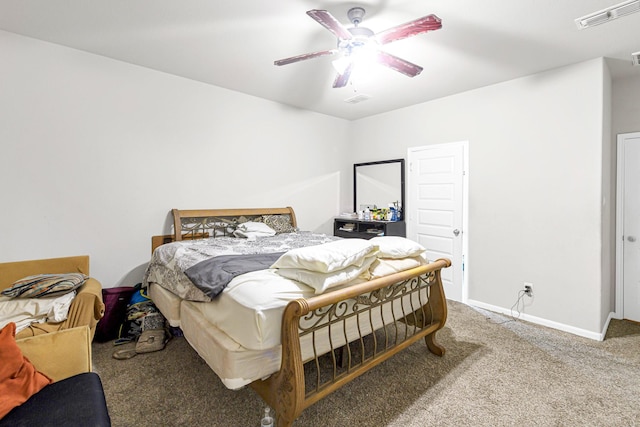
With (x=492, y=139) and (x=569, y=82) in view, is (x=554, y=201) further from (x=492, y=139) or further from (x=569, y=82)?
(x=569, y=82)

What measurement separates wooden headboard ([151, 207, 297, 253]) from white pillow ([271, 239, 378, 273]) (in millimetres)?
2030

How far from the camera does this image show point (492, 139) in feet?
12.0

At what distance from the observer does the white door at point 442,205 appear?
3949 mm

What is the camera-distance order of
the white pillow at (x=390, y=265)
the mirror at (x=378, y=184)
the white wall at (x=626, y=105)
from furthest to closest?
the mirror at (x=378, y=184) → the white wall at (x=626, y=105) → the white pillow at (x=390, y=265)

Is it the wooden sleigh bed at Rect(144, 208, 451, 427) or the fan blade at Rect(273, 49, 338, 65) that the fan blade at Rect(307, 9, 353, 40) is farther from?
the wooden sleigh bed at Rect(144, 208, 451, 427)

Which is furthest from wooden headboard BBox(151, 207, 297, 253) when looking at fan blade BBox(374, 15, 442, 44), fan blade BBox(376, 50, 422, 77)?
fan blade BBox(374, 15, 442, 44)

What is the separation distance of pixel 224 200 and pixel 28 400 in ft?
9.03

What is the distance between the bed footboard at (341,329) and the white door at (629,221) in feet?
8.42

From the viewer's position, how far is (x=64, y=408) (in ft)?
4.23

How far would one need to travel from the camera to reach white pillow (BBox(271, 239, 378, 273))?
1.75m

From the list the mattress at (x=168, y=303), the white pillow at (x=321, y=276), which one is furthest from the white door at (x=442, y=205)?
the mattress at (x=168, y=303)

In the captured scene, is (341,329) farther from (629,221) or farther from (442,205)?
(629,221)

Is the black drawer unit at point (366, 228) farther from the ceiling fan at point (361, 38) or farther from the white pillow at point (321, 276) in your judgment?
the white pillow at point (321, 276)

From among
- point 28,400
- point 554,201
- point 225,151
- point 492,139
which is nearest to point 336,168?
point 225,151
